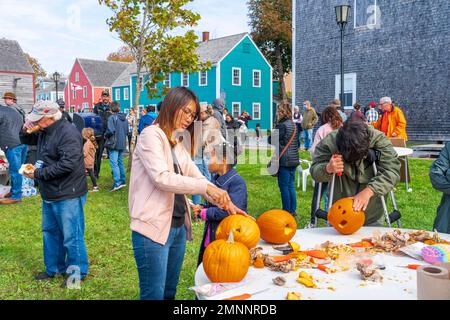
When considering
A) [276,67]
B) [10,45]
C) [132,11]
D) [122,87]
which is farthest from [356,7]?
[10,45]

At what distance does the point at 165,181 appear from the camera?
8.09 ft

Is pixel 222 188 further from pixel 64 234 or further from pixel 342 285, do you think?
pixel 64 234

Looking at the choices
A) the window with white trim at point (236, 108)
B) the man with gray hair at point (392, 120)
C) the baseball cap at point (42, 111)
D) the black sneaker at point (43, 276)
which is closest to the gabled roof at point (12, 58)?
the window with white trim at point (236, 108)

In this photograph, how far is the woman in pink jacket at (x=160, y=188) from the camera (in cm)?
250

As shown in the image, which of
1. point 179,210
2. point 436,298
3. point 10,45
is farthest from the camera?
point 10,45

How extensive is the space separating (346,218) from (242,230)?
82 cm

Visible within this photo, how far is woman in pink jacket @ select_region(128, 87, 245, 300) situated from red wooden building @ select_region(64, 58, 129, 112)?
5525 cm

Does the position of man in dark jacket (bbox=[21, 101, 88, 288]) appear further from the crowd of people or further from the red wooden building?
the red wooden building

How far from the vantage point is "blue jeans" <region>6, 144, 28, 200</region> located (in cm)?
871

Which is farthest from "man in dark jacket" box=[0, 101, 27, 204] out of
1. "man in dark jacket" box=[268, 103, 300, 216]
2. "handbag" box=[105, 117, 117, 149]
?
"man in dark jacket" box=[268, 103, 300, 216]

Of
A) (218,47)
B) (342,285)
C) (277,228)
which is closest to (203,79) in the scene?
(218,47)

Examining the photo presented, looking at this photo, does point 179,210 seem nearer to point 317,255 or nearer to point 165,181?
point 165,181

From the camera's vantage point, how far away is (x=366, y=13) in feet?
64.7

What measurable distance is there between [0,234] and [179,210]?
508 cm
